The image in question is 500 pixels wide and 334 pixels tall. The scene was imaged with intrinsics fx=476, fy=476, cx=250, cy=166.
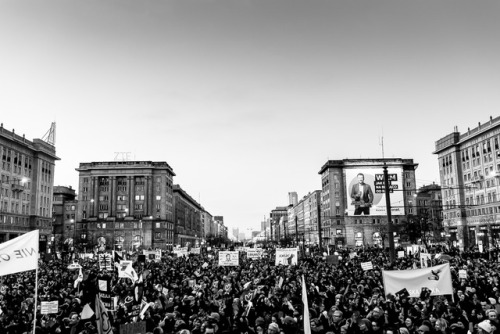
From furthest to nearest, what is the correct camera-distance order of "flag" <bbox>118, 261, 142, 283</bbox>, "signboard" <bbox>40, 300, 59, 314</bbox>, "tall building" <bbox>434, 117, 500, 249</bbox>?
"tall building" <bbox>434, 117, 500, 249</bbox>
"flag" <bbox>118, 261, 142, 283</bbox>
"signboard" <bbox>40, 300, 59, 314</bbox>

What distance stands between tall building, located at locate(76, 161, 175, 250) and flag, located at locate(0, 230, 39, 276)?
13039cm

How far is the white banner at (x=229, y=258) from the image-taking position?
2936cm

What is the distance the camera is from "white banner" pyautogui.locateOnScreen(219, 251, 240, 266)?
96.3 feet

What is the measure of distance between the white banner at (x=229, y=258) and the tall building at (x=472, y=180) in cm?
5922

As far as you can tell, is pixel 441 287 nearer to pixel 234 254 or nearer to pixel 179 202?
pixel 234 254

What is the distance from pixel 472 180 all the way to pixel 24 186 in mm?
83802

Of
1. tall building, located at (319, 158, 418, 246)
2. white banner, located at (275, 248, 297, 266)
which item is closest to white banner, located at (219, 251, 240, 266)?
white banner, located at (275, 248, 297, 266)

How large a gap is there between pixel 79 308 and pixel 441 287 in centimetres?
1178

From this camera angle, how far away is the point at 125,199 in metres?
144

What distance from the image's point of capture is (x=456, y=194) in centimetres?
9988

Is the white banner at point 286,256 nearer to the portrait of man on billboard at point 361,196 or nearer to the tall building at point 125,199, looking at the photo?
the portrait of man on billboard at point 361,196

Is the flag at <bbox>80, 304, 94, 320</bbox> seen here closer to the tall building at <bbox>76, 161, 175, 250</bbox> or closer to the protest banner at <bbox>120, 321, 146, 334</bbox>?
the protest banner at <bbox>120, 321, 146, 334</bbox>

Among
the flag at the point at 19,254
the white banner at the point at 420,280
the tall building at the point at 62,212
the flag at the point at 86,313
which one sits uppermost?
the tall building at the point at 62,212

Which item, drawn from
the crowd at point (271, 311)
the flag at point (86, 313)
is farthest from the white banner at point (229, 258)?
the flag at point (86, 313)
